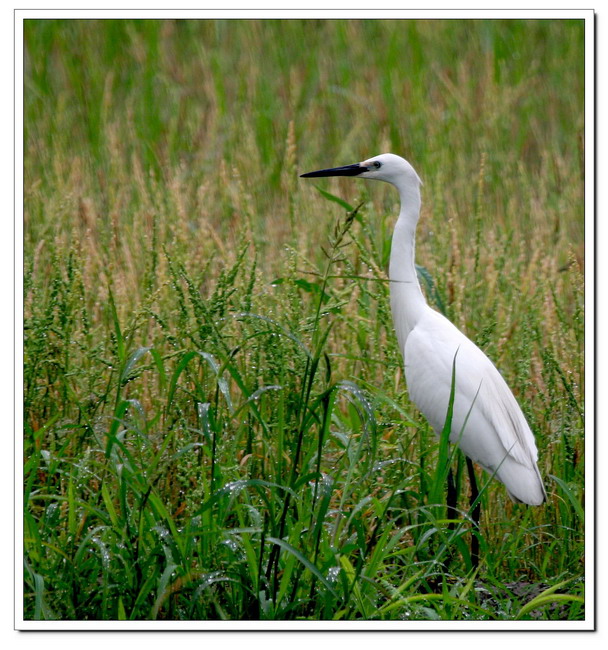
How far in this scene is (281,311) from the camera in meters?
2.33

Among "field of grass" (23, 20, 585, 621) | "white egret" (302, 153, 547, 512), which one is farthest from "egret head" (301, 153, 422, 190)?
"field of grass" (23, 20, 585, 621)

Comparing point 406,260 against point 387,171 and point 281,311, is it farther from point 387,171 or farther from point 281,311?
point 281,311

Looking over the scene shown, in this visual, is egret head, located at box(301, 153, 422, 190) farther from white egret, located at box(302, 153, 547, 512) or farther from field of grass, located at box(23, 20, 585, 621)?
field of grass, located at box(23, 20, 585, 621)

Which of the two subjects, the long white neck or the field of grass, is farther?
the long white neck

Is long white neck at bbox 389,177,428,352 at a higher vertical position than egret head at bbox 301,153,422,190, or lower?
lower

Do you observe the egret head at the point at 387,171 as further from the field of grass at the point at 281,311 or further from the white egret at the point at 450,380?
the field of grass at the point at 281,311

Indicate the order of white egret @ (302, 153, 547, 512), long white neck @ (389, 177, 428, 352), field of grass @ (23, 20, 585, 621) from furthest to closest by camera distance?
long white neck @ (389, 177, 428, 352) < white egret @ (302, 153, 547, 512) < field of grass @ (23, 20, 585, 621)

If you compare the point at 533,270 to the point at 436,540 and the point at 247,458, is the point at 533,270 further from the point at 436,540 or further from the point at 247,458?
the point at 247,458

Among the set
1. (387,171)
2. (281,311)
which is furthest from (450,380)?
(387,171)

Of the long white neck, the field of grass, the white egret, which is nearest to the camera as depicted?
the field of grass

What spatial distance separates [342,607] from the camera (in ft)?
A: 5.75

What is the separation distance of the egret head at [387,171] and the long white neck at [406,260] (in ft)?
0.04

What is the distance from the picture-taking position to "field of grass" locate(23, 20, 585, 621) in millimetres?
Answer: 1770
